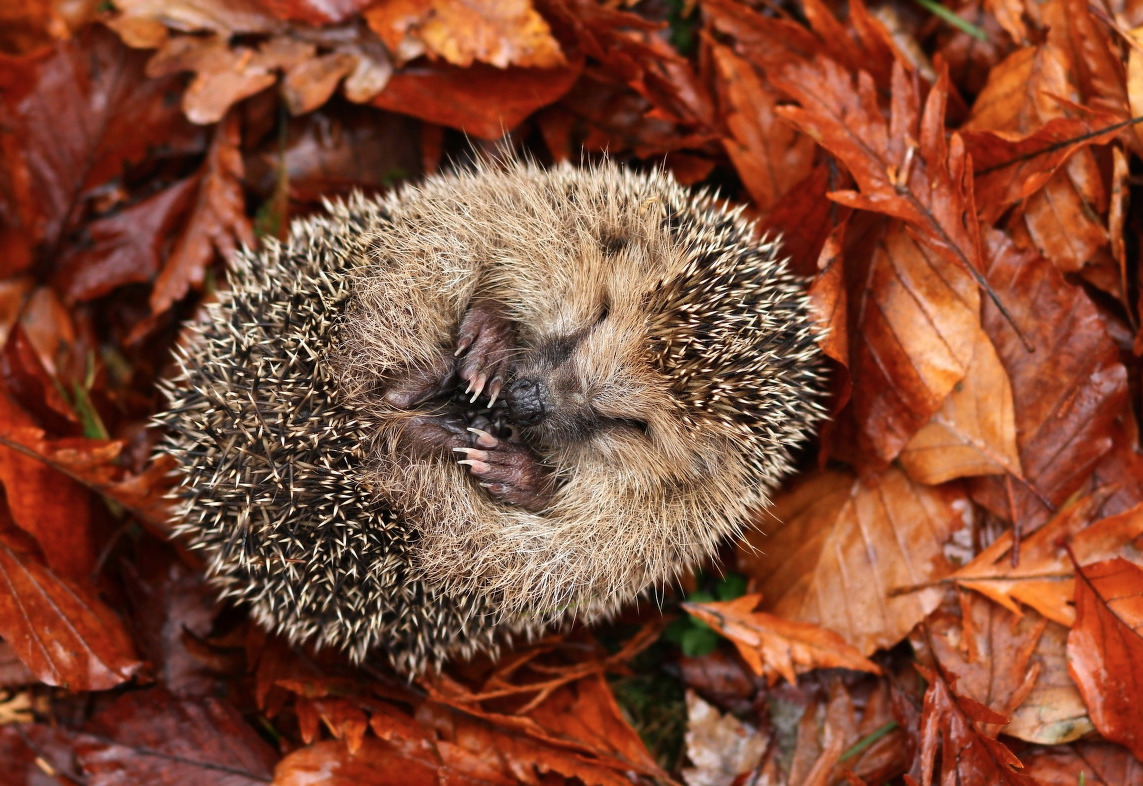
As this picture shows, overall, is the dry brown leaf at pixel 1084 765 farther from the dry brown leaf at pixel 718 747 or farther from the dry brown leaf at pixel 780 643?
the dry brown leaf at pixel 718 747

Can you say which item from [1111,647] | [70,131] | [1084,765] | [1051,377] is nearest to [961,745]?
[1084,765]

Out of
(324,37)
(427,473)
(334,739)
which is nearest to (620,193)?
(427,473)

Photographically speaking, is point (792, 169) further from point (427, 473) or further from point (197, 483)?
point (197, 483)

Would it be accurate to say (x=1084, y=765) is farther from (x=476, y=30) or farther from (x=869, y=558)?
(x=476, y=30)

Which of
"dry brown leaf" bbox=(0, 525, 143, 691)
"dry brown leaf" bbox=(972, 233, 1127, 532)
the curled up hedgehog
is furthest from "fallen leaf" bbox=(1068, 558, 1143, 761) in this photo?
"dry brown leaf" bbox=(0, 525, 143, 691)

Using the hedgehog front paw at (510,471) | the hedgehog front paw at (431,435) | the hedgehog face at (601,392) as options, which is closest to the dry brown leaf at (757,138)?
the hedgehog face at (601,392)

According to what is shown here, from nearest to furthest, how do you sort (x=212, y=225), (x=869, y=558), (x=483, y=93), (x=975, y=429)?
(x=975, y=429) → (x=869, y=558) → (x=483, y=93) → (x=212, y=225)
